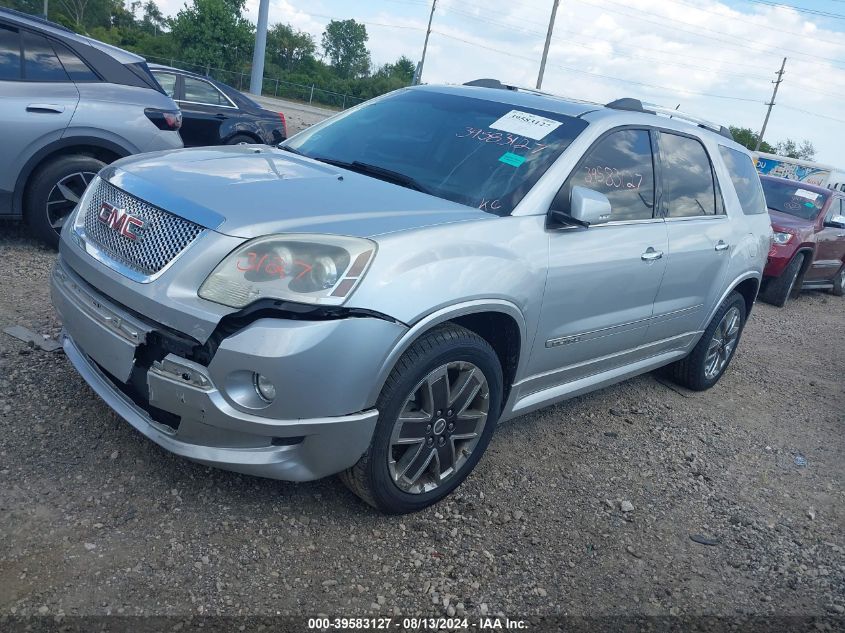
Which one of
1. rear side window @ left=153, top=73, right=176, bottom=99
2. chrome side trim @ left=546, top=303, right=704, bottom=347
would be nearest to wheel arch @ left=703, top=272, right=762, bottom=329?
chrome side trim @ left=546, top=303, right=704, bottom=347

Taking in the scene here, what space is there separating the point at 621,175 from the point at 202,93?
8.13m

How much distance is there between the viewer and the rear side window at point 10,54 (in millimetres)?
5164

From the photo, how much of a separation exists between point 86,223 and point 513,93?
2.42m

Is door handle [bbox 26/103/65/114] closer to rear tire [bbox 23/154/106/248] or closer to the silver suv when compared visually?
rear tire [bbox 23/154/106/248]

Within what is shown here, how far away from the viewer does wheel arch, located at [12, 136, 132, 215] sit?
5152 mm

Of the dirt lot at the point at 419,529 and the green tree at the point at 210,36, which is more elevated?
the green tree at the point at 210,36

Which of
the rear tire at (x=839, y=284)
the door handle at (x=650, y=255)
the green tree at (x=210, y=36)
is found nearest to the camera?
the door handle at (x=650, y=255)

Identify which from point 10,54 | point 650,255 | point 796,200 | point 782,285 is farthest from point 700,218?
point 796,200

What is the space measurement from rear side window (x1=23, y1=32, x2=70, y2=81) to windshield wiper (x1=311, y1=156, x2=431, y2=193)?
291 centimetres

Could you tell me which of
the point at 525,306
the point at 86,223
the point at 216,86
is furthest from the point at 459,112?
the point at 216,86

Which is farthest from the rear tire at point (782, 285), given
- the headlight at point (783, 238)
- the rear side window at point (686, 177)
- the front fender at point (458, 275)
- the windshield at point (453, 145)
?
the front fender at point (458, 275)

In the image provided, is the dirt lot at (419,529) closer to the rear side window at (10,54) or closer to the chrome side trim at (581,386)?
the chrome side trim at (581,386)

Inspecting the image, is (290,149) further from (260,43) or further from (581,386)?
(260,43)

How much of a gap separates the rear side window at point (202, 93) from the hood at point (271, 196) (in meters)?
7.33
